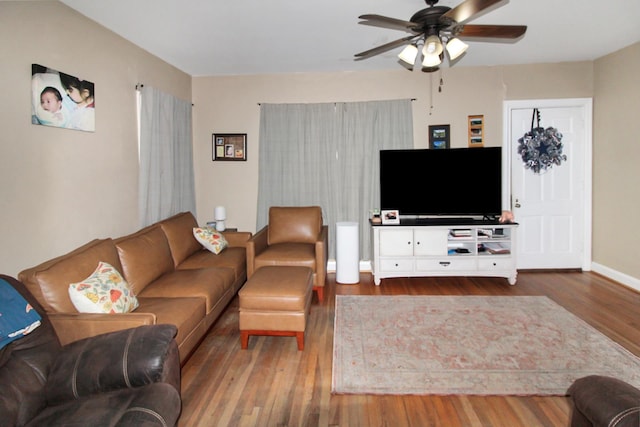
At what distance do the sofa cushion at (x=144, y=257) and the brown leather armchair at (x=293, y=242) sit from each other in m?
0.87

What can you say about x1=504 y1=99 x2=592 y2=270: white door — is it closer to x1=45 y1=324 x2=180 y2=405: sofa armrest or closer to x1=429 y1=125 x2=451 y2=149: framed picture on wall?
x1=429 y1=125 x2=451 y2=149: framed picture on wall

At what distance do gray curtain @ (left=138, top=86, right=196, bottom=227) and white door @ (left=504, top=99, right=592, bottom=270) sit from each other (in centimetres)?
414

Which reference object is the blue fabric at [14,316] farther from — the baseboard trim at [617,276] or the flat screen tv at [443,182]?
the baseboard trim at [617,276]

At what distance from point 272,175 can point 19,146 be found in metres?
3.00

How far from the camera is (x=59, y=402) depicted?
1675 millimetres

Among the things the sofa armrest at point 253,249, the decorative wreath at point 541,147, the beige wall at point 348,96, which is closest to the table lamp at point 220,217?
the beige wall at point 348,96

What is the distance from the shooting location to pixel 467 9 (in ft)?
7.43

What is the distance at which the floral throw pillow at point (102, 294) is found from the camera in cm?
222

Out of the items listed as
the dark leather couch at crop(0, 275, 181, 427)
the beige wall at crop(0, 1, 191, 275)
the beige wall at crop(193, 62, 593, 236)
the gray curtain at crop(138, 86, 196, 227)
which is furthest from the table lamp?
the dark leather couch at crop(0, 275, 181, 427)

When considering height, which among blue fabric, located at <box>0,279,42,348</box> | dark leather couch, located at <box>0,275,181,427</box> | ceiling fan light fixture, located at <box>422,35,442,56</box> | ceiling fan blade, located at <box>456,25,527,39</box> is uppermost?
ceiling fan blade, located at <box>456,25,527,39</box>

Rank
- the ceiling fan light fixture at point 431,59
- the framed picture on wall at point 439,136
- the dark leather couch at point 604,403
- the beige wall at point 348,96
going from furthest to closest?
the framed picture on wall at point 439,136 < the beige wall at point 348,96 < the ceiling fan light fixture at point 431,59 < the dark leather couch at point 604,403

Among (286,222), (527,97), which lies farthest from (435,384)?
(527,97)

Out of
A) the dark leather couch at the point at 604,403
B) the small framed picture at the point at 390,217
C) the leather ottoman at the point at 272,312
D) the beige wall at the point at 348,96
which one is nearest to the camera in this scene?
the dark leather couch at the point at 604,403

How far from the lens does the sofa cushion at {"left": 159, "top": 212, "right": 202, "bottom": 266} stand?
12.4ft
